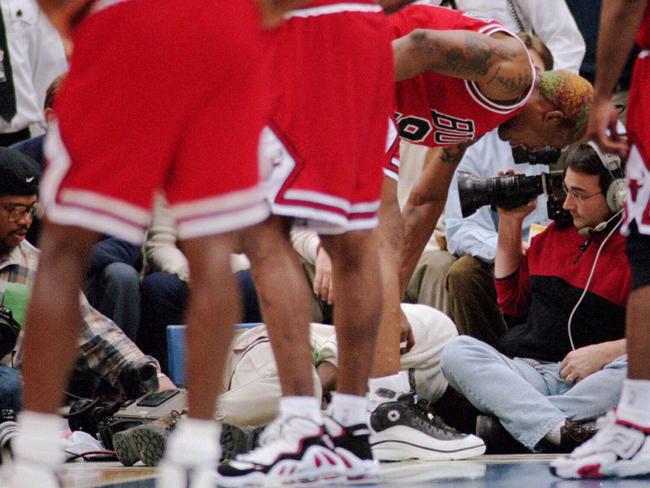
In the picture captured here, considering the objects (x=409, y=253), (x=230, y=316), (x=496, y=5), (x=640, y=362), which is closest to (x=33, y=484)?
(x=230, y=316)

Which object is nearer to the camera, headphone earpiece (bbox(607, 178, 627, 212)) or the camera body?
headphone earpiece (bbox(607, 178, 627, 212))

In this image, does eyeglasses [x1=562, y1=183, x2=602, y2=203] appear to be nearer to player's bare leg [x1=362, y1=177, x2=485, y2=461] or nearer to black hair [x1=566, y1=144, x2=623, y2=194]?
black hair [x1=566, y1=144, x2=623, y2=194]

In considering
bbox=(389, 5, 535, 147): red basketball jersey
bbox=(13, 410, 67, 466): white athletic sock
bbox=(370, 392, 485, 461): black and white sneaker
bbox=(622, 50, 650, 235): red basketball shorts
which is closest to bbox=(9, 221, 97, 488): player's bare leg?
bbox=(13, 410, 67, 466): white athletic sock

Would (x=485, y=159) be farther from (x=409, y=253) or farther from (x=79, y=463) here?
(x=79, y=463)

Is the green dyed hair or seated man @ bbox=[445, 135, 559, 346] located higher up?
the green dyed hair

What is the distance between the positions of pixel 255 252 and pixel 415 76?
3.29 ft

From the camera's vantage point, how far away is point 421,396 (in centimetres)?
418

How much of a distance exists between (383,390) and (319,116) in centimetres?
91

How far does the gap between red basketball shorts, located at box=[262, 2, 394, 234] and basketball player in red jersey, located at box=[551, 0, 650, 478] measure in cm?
54

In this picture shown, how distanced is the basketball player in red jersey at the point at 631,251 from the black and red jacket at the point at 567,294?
1004mm

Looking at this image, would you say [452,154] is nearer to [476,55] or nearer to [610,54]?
[476,55]

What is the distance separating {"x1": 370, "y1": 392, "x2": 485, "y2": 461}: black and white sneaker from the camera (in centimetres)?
326

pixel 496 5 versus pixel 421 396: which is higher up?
pixel 496 5

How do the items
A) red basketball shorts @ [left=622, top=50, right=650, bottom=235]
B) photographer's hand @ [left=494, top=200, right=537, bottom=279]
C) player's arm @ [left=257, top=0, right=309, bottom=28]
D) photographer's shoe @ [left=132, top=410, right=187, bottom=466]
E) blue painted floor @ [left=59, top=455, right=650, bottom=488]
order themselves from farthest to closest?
photographer's hand @ [left=494, top=200, right=537, bottom=279] < photographer's shoe @ [left=132, top=410, right=187, bottom=466] < red basketball shorts @ [left=622, top=50, right=650, bottom=235] < blue painted floor @ [left=59, top=455, right=650, bottom=488] < player's arm @ [left=257, top=0, right=309, bottom=28]
